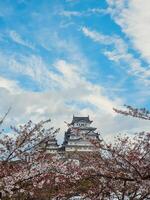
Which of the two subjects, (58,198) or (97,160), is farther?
(58,198)

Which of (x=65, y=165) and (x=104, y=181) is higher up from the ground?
(x=65, y=165)

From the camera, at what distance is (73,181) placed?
14.0 meters

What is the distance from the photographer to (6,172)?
1424cm

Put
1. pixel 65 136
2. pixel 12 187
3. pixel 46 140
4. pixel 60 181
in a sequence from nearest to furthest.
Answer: pixel 12 187 → pixel 60 181 → pixel 46 140 → pixel 65 136

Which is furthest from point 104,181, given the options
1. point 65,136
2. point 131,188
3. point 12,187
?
point 65,136

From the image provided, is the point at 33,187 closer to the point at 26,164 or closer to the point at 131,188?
the point at 26,164

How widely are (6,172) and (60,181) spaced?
6.49 feet

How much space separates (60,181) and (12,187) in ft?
6.57

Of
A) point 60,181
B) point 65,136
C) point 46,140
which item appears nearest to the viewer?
point 60,181

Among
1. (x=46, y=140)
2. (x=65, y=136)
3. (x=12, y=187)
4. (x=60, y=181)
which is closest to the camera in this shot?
(x=12, y=187)

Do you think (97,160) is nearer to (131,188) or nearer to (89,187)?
(89,187)

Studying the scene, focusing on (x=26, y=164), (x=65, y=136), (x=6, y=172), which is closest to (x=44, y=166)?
(x=26, y=164)

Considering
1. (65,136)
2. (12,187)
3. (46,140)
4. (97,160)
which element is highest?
(65,136)

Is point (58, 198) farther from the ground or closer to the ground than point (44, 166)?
closer to the ground
